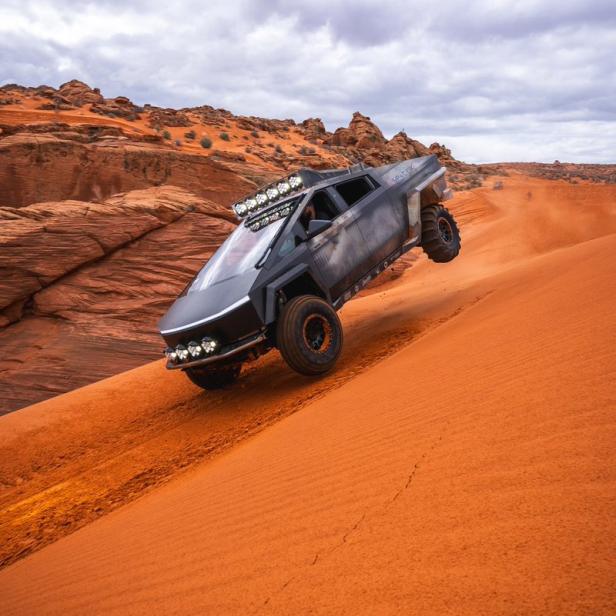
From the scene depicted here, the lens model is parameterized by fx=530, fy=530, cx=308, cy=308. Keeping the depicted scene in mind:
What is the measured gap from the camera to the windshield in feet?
21.7

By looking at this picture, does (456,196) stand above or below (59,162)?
below

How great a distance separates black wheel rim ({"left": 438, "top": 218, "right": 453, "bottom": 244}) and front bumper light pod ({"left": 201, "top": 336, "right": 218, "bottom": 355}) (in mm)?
4697

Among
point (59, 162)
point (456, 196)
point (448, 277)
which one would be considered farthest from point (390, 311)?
point (456, 196)

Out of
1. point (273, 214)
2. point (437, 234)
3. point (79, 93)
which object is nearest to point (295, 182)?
point (273, 214)

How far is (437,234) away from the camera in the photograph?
28.8 feet

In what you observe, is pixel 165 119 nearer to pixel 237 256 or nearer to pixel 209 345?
pixel 237 256

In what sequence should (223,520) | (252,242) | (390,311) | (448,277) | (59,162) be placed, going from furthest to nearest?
(59,162) < (448,277) < (390,311) < (252,242) < (223,520)

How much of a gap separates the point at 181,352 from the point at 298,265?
1.75 metres

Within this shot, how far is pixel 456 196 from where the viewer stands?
1086 inches

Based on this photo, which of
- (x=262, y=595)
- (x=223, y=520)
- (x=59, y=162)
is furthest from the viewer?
(x=59, y=162)

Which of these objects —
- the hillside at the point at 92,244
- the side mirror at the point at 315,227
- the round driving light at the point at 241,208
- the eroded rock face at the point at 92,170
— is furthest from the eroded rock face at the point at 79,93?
the side mirror at the point at 315,227

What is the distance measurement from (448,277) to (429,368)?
352 inches

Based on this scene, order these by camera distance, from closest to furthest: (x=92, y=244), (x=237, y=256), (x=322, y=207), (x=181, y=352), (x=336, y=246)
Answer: (x=181, y=352), (x=237, y=256), (x=336, y=246), (x=322, y=207), (x=92, y=244)

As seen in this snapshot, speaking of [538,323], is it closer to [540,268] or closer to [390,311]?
[540,268]
